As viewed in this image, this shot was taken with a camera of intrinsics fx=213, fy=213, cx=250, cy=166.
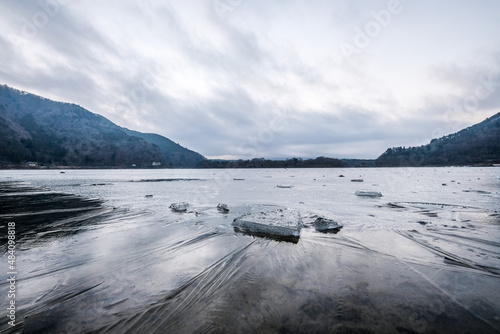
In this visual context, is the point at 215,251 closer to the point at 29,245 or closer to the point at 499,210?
the point at 29,245

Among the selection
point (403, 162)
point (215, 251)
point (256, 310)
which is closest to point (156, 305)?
point (256, 310)

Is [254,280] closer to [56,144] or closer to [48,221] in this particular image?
[48,221]

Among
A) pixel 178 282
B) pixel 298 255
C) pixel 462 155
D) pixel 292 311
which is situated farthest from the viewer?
pixel 462 155

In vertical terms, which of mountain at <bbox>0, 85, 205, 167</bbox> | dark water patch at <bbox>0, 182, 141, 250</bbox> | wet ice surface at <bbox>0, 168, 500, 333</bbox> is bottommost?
dark water patch at <bbox>0, 182, 141, 250</bbox>

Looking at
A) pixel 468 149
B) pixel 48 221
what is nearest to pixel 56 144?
pixel 48 221

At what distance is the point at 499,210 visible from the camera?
10.6 metres

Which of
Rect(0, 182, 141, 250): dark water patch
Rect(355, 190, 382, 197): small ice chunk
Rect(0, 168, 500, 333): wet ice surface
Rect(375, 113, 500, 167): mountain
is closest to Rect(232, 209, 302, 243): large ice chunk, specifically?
Rect(0, 168, 500, 333): wet ice surface

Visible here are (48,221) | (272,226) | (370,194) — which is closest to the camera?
(272,226)

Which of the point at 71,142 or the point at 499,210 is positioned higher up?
the point at 71,142

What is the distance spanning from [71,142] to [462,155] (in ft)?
897

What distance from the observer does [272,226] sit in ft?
23.9

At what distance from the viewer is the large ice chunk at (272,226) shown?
6.90 metres

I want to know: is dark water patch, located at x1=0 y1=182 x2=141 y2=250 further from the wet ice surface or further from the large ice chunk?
the large ice chunk

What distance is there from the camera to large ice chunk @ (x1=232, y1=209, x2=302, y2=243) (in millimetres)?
6898
